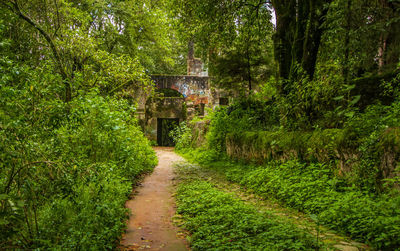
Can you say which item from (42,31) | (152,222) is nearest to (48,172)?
(152,222)

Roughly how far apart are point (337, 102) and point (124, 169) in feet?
15.1

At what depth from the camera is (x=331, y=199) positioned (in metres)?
3.27

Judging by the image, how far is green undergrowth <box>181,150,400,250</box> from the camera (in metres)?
2.45

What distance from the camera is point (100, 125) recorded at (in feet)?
14.0

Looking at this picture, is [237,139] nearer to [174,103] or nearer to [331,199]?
[331,199]

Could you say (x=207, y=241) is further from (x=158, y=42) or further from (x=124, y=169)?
(x=158, y=42)

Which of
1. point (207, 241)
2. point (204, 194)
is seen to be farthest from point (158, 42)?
point (207, 241)

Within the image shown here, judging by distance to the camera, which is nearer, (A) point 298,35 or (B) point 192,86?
(A) point 298,35

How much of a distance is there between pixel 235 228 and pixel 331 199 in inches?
51.7

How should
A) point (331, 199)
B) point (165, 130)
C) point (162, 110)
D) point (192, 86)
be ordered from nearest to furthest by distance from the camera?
point (331, 199) < point (192, 86) < point (162, 110) < point (165, 130)

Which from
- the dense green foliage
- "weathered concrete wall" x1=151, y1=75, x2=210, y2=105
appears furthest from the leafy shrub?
"weathered concrete wall" x1=151, y1=75, x2=210, y2=105

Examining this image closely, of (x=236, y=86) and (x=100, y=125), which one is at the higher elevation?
(x=236, y=86)

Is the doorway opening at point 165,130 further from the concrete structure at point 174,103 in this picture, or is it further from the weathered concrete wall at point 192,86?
the weathered concrete wall at point 192,86

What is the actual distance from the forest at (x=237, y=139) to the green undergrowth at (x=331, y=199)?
0.06 feet
